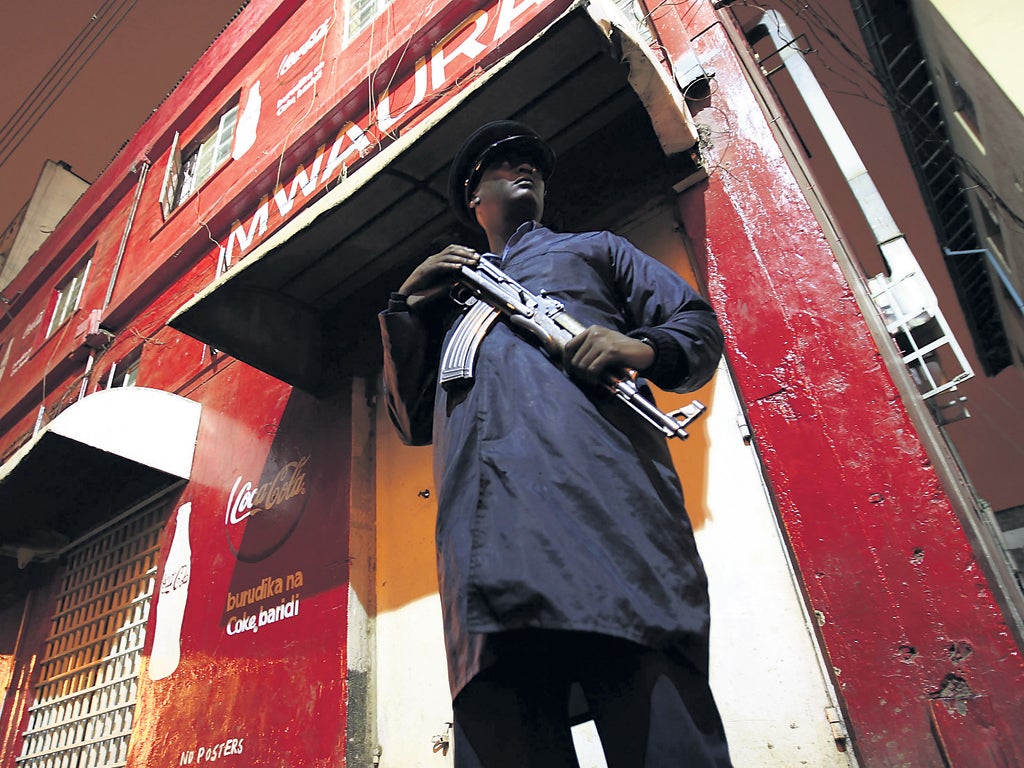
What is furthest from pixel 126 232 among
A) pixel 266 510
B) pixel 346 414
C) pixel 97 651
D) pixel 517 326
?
pixel 517 326

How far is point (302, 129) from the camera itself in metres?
6.14

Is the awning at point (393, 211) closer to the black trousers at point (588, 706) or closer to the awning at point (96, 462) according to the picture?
the awning at point (96, 462)

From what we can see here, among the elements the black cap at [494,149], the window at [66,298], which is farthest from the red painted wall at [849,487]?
the window at [66,298]

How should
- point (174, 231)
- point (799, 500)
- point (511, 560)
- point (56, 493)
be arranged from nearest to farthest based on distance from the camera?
point (511, 560) < point (799, 500) < point (56, 493) < point (174, 231)

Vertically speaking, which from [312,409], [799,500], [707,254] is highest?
[312,409]

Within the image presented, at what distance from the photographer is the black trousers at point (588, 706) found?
1.15 m

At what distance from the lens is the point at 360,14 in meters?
6.66

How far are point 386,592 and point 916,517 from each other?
2794mm

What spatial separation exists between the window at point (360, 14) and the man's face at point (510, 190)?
5.16 m

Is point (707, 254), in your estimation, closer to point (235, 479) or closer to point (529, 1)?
point (529, 1)

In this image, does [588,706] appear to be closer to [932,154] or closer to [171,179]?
[171,179]

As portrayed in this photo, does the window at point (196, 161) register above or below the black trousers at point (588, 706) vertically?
above

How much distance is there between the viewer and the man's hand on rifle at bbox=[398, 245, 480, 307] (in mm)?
1916

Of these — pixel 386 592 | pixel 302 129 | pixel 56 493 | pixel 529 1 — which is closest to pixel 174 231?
pixel 302 129
